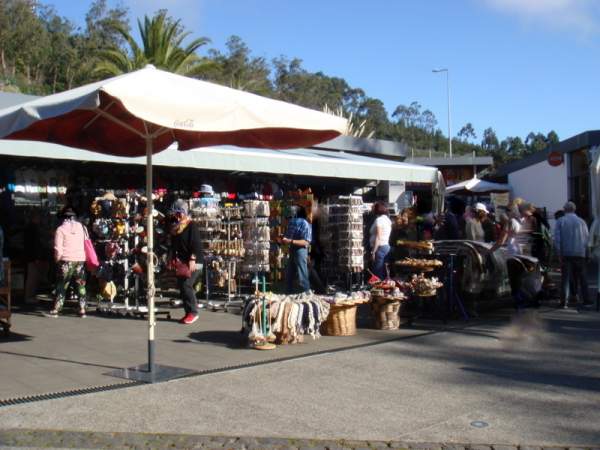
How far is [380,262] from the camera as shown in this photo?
12.1 metres

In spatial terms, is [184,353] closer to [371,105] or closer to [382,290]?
[382,290]

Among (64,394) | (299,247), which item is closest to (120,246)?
(299,247)

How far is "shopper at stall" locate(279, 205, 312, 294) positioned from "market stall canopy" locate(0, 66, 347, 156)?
2.57m

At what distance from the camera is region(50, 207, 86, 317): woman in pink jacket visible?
11.0 m

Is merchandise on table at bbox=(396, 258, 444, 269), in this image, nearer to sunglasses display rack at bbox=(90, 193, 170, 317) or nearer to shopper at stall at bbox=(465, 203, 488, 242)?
shopper at stall at bbox=(465, 203, 488, 242)

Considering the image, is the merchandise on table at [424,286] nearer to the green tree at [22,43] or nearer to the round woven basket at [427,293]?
the round woven basket at [427,293]

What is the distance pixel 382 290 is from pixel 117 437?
542cm

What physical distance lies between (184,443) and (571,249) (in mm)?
8836

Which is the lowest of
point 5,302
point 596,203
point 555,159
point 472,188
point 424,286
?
point 5,302

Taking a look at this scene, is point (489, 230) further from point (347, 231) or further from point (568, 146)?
point (568, 146)

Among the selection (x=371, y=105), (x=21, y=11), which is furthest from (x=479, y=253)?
(x=371, y=105)

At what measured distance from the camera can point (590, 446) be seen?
4.94 metres

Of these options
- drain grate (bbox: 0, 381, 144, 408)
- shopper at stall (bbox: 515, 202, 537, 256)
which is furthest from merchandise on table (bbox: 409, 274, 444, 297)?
drain grate (bbox: 0, 381, 144, 408)

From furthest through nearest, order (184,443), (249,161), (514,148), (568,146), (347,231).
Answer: (514,148) < (568,146) < (249,161) < (347,231) < (184,443)
